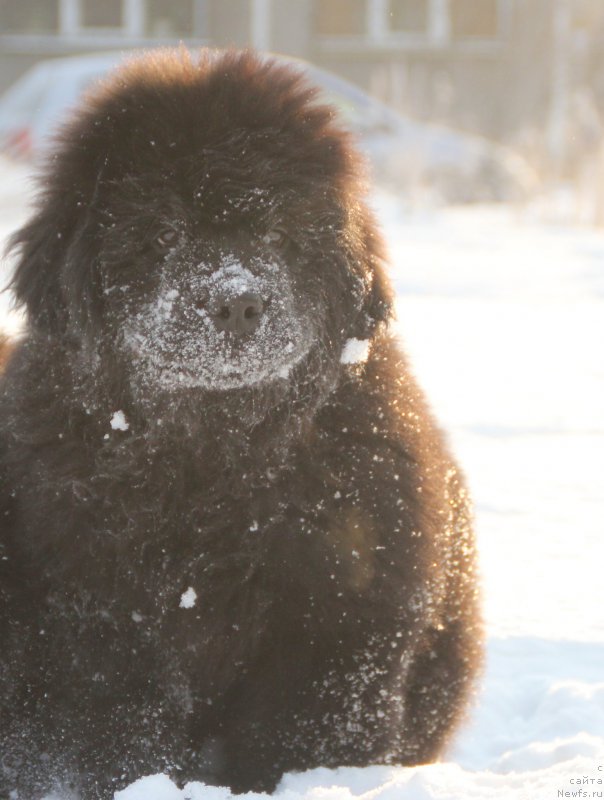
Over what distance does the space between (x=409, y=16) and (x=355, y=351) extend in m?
19.3

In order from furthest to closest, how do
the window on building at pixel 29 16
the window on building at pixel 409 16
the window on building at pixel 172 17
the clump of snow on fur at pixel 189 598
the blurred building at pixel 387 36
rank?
1. the window on building at pixel 409 16
2. the window on building at pixel 172 17
3. the window on building at pixel 29 16
4. the blurred building at pixel 387 36
5. the clump of snow on fur at pixel 189 598

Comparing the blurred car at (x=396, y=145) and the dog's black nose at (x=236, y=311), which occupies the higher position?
the dog's black nose at (x=236, y=311)

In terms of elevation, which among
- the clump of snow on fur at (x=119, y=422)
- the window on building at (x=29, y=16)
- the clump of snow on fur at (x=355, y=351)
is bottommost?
the window on building at (x=29, y=16)

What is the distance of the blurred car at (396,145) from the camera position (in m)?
11.8

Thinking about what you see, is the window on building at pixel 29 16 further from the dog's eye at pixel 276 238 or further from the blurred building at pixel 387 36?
the dog's eye at pixel 276 238

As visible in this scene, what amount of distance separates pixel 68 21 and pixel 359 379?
19.3 metres

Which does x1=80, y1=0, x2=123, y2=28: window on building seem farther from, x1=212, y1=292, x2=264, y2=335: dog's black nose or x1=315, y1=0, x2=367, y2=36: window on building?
x1=212, y1=292, x2=264, y2=335: dog's black nose

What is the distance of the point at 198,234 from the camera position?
2547mm

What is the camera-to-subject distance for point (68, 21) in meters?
20.4

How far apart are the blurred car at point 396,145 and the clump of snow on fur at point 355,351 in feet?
30.0

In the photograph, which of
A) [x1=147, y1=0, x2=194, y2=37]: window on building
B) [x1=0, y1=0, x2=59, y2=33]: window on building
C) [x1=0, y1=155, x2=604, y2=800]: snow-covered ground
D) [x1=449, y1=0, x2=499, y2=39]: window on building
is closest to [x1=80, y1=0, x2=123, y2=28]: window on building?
[x1=0, y1=0, x2=59, y2=33]: window on building

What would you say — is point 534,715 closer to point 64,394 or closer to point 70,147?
point 64,394

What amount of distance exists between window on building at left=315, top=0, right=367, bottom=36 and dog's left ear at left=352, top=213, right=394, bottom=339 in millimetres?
18363

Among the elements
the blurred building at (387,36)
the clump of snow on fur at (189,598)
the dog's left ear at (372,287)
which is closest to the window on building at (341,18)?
the blurred building at (387,36)
